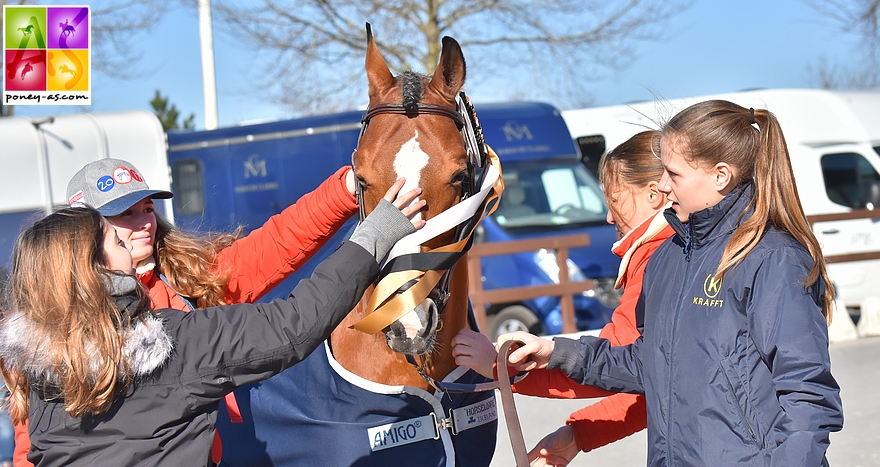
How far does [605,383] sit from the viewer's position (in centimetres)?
221

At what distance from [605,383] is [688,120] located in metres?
0.72

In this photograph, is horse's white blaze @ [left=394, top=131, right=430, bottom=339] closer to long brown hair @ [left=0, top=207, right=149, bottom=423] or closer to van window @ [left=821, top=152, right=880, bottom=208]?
long brown hair @ [left=0, top=207, right=149, bottom=423]

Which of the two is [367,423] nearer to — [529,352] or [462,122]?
[529,352]

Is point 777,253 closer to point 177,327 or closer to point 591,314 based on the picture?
point 177,327

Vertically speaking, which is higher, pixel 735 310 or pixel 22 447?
pixel 735 310

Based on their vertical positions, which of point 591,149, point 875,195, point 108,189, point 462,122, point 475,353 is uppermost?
point 591,149

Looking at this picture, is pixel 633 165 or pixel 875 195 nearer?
pixel 633 165

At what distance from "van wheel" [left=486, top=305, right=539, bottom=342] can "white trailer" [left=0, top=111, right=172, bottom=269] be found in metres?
3.73

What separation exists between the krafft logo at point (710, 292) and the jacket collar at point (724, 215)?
0.38 feet

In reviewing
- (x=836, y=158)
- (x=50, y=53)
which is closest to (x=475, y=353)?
(x=50, y=53)

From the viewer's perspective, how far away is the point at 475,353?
228cm

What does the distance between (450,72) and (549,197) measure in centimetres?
704

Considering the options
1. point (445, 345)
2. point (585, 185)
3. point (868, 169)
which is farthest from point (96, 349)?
point (868, 169)

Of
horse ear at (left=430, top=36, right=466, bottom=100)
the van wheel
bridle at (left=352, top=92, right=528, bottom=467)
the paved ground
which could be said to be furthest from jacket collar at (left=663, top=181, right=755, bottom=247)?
the van wheel
